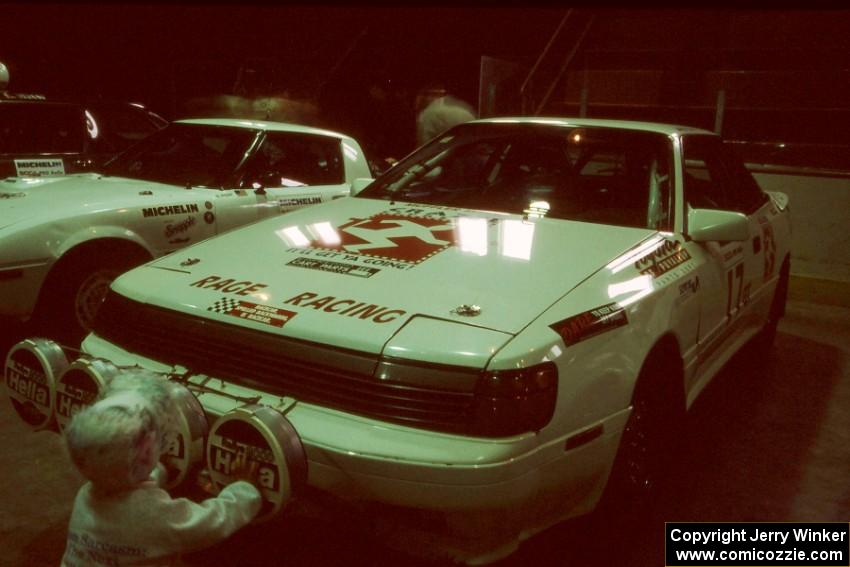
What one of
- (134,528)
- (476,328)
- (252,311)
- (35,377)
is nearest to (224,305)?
(252,311)

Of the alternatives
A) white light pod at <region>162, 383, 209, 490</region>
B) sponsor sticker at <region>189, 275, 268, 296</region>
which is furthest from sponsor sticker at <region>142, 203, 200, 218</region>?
white light pod at <region>162, 383, 209, 490</region>

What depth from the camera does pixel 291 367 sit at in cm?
247

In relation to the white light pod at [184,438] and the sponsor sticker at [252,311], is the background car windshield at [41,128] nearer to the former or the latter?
the sponsor sticker at [252,311]

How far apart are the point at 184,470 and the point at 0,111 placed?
508 cm

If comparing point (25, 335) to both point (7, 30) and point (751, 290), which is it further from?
point (7, 30)

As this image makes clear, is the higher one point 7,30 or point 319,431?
point 7,30

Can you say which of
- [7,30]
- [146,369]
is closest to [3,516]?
[146,369]

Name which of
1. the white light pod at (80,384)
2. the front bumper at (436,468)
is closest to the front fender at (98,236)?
the white light pod at (80,384)

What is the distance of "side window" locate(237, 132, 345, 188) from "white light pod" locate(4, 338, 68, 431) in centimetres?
286

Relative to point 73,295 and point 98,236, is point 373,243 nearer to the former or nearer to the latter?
point 98,236

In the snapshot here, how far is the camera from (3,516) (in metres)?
2.97

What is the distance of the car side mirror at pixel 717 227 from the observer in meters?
3.34

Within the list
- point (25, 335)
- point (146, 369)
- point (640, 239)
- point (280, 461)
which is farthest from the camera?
point (25, 335)

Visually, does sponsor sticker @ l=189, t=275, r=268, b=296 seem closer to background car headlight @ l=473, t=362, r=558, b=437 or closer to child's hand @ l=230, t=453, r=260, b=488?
child's hand @ l=230, t=453, r=260, b=488
